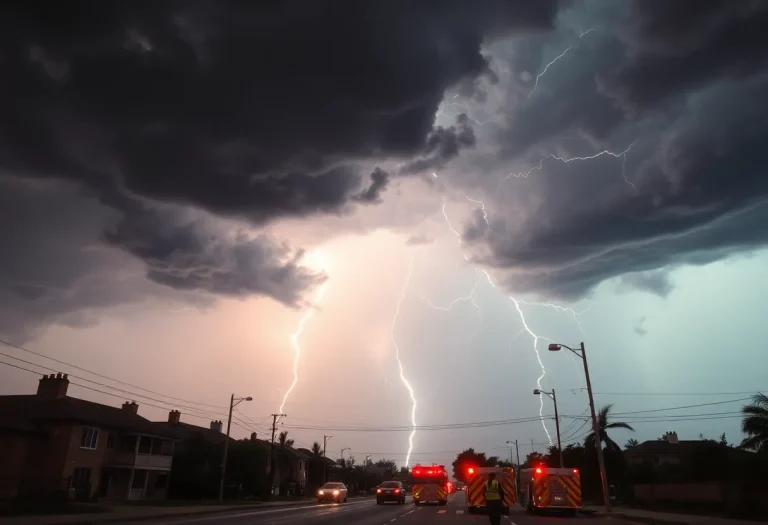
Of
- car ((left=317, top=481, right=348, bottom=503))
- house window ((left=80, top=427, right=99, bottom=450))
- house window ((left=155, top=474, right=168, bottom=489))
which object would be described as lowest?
car ((left=317, top=481, right=348, bottom=503))

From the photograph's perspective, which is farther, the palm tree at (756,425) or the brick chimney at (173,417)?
the brick chimney at (173,417)

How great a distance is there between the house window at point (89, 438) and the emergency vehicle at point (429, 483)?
81.3ft

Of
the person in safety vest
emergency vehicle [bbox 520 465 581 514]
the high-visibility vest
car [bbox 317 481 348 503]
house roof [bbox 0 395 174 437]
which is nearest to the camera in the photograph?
the person in safety vest

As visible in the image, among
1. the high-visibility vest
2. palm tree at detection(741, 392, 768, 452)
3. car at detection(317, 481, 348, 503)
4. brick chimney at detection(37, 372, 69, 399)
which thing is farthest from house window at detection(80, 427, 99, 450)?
palm tree at detection(741, 392, 768, 452)

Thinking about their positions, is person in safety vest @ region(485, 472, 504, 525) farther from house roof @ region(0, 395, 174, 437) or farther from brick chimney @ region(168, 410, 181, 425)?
brick chimney @ region(168, 410, 181, 425)

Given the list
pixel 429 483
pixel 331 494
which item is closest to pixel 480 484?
pixel 429 483

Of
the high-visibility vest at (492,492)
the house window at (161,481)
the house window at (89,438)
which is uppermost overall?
the house window at (89,438)

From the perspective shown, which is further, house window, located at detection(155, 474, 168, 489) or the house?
house window, located at detection(155, 474, 168, 489)

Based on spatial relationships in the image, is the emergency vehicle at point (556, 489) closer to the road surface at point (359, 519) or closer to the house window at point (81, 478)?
the road surface at point (359, 519)

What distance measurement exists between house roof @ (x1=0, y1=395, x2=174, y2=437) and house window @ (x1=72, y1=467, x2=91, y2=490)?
11.2 ft

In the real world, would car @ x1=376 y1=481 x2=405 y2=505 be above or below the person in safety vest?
below

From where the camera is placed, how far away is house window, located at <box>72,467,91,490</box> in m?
39.1

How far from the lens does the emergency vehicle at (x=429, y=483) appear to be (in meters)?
41.0

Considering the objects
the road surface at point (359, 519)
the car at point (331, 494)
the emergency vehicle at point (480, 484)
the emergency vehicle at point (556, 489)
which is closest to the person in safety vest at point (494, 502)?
the road surface at point (359, 519)
